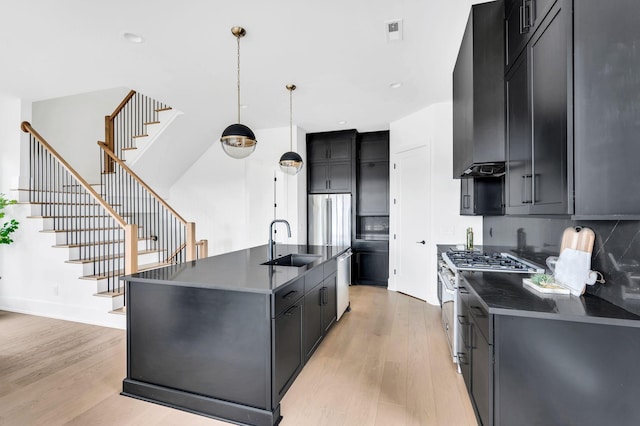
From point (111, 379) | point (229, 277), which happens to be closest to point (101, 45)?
point (229, 277)

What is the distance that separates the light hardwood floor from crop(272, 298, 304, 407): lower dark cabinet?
17 cm

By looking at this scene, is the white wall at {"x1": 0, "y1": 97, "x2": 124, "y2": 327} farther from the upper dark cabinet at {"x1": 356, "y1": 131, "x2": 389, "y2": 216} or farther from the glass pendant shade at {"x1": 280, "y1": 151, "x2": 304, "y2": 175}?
the upper dark cabinet at {"x1": 356, "y1": 131, "x2": 389, "y2": 216}

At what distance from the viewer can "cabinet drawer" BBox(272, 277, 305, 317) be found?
73.7 inches

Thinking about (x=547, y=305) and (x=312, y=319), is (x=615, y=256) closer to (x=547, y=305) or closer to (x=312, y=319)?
(x=547, y=305)

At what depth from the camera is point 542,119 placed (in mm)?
1604

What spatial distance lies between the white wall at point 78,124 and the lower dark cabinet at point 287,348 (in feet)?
18.2

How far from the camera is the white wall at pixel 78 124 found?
216 inches

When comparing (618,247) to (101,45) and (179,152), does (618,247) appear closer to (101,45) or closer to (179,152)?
(101,45)

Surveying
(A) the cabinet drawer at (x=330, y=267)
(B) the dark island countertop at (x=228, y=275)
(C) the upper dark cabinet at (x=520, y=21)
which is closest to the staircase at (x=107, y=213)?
(B) the dark island countertop at (x=228, y=275)

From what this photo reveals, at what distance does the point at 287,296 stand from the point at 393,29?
2.36 meters

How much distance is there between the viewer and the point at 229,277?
2.04 meters

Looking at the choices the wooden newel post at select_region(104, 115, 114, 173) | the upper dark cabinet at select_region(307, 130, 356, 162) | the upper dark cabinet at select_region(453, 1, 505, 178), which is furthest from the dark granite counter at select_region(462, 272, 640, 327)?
the wooden newel post at select_region(104, 115, 114, 173)

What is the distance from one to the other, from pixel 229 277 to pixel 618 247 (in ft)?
7.26

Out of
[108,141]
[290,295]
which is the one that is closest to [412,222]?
[290,295]
